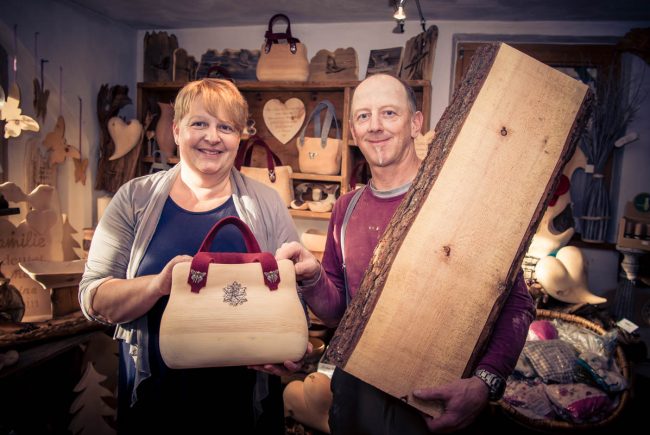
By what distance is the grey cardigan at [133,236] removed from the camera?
1304 millimetres

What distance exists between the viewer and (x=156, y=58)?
3.88 meters

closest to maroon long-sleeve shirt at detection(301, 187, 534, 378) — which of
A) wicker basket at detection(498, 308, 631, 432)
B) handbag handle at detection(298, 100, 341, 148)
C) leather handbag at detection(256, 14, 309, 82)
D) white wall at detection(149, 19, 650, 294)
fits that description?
wicker basket at detection(498, 308, 631, 432)

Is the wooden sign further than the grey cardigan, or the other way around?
the wooden sign

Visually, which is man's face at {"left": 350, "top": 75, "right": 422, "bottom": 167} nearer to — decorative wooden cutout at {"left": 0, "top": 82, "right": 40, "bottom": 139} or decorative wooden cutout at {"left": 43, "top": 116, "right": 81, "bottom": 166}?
decorative wooden cutout at {"left": 0, "top": 82, "right": 40, "bottom": 139}

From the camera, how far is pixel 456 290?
3.86 ft

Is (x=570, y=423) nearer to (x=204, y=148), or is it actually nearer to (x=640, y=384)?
(x=640, y=384)

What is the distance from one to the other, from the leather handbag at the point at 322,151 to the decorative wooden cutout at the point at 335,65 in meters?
0.23

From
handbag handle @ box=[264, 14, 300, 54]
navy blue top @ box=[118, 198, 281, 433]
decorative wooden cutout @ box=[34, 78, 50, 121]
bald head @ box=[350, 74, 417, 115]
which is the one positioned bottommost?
navy blue top @ box=[118, 198, 281, 433]

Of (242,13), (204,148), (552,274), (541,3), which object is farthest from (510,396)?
(242,13)

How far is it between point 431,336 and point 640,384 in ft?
11.3

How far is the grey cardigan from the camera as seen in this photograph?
1304 mm

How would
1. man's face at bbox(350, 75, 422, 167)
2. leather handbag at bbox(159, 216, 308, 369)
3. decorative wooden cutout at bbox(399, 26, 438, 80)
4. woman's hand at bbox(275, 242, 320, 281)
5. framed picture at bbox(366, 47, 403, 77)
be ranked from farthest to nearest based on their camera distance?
framed picture at bbox(366, 47, 403, 77), decorative wooden cutout at bbox(399, 26, 438, 80), man's face at bbox(350, 75, 422, 167), woman's hand at bbox(275, 242, 320, 281), leather handbag at bbox(159, 216, 308, 369)

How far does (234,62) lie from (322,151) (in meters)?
1.28

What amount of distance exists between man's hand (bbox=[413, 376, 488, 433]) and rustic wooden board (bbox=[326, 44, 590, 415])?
0.03 meters
